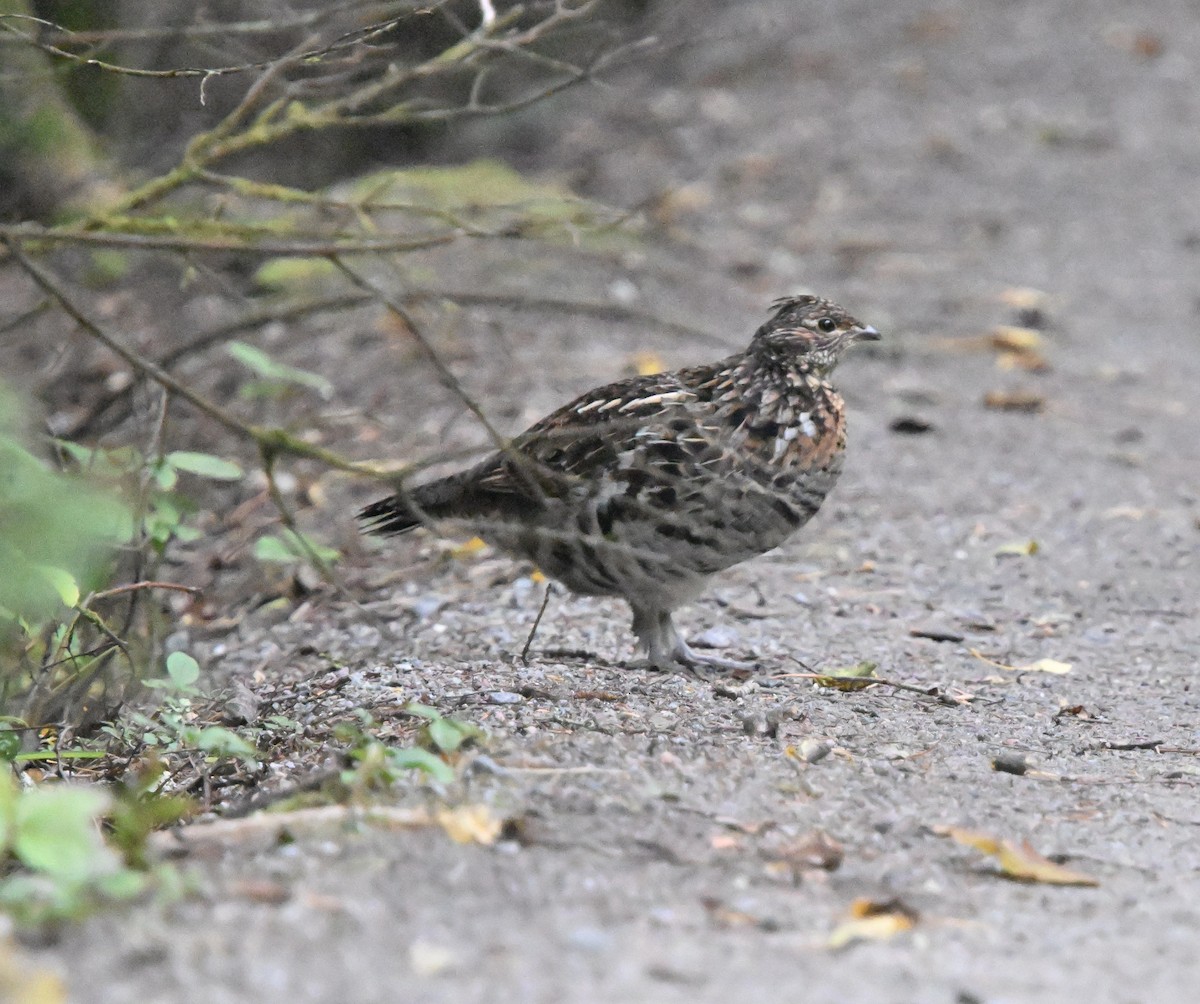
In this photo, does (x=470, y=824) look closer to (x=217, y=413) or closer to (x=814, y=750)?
(x=217, y=413)

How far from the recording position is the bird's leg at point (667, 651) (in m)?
5.46

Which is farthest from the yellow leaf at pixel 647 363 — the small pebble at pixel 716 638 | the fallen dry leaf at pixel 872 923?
the fallen dry leaf at pixel 872 923

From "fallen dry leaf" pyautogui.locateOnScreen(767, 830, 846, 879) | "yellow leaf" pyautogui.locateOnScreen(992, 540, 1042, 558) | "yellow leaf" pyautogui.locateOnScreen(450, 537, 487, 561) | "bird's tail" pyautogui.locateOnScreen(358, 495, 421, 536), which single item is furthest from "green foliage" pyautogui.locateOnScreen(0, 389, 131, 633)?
Result: "yellow leaf" pyautogui.locateOnScreen(992, 540, 1042, 558)

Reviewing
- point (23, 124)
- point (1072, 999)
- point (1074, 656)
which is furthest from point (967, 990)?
point (23, 124)

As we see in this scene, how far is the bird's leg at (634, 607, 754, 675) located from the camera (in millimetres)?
5461

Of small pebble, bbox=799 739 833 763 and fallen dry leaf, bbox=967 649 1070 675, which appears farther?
fallen dry leaf, bbox=967 649 1070 675

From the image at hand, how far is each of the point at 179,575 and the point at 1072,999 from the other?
4.75m

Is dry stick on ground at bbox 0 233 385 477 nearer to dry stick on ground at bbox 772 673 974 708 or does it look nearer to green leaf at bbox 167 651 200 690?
green leaf at bbox 167 651 200 690

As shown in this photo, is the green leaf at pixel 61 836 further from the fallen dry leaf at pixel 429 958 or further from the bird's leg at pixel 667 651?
the bird's leg at pixel 667 651

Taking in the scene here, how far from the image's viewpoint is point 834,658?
226 inches

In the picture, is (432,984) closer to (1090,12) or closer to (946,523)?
(946,523)

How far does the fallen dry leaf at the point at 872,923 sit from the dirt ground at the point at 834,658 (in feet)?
0.07

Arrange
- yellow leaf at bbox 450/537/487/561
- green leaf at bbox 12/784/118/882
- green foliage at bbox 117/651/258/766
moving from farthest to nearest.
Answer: yellow leaf at bbox 450/537/487/561 < green foliage at bbox 117/651/258/766 < green leaf at bbox 12/784/118/882

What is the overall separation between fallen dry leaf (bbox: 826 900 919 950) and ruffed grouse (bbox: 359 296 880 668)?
151 centimetres
